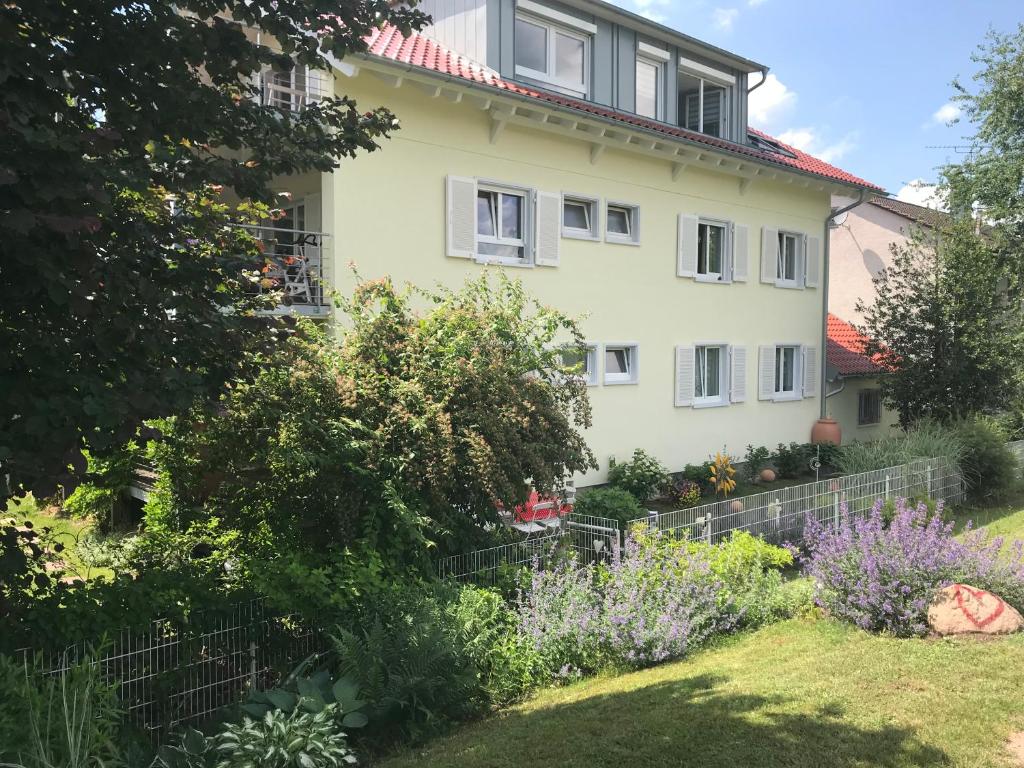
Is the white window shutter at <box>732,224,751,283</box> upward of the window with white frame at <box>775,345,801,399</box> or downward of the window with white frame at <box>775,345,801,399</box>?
upward

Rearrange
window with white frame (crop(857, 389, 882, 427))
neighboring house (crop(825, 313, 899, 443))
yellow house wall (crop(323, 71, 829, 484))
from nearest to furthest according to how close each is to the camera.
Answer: yellow house wall (crop(323, 71, 829, 484)) < neighboring house (crop(825, 313, 899, 443)) < window with white frame (crop(857, 389, 882, 427))

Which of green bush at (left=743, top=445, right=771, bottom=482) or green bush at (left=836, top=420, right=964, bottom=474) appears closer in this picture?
green bush at (left=836, top=420, right=964, bottom=474)

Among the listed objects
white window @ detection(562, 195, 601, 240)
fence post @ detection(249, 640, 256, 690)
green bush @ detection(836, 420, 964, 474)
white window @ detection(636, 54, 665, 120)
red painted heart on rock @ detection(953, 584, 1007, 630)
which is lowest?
fence post @ detection(249, 640, 256, 690)

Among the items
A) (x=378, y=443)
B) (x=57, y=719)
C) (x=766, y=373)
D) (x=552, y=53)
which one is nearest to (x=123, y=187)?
(x=57, y=719)

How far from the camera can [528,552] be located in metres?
7.74

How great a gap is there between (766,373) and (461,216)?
8.85 m

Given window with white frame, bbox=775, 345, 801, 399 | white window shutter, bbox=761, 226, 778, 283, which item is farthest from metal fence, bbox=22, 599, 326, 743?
window with white frame, bbox=775, 345, 801, 399

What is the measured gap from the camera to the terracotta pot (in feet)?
62.4

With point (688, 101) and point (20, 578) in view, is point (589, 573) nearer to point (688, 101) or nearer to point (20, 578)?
point (20, 578)

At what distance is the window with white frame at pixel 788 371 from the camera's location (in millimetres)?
18844

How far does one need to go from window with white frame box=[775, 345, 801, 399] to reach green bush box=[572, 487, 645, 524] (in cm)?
959

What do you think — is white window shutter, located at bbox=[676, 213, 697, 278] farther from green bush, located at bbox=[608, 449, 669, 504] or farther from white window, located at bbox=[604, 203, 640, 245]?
green bush, located at bbox=[608, 449, 669, 504]

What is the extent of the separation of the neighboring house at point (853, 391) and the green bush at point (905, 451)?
430 centimetres

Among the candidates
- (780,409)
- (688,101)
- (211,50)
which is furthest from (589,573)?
(688,101)
